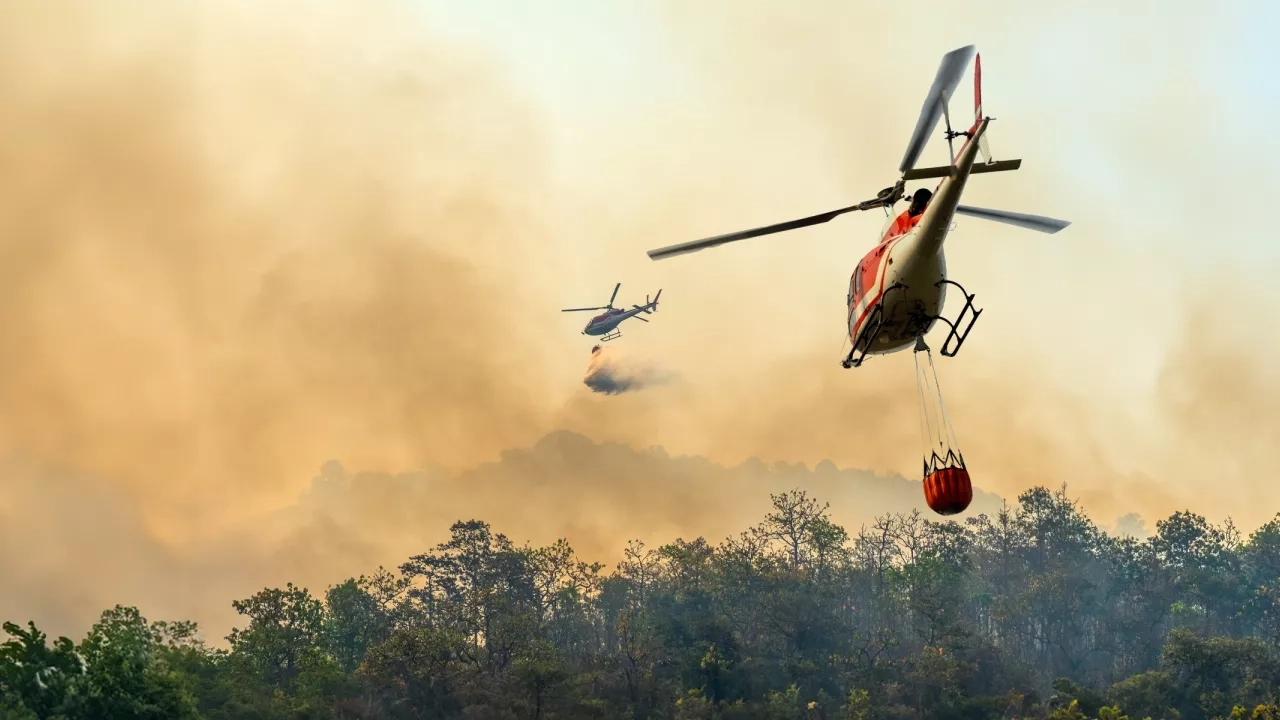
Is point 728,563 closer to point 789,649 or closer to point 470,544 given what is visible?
point 789,649

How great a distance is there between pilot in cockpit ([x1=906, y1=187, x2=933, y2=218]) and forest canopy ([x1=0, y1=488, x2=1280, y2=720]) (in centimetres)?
3383

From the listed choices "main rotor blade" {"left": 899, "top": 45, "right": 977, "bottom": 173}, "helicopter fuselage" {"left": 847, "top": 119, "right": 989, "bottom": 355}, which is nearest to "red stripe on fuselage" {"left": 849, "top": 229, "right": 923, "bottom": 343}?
"helicopter fuselage" {"left": 847, "top": 119, "right": 989, "bottom": 355}

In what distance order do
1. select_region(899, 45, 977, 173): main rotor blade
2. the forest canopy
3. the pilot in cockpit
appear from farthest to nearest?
the forest canopy
the pilot in cockpit
select_region(899, 45, 977, 173): main rotor blade

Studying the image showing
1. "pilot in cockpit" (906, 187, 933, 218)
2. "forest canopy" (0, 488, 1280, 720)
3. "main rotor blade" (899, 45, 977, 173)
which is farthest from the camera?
"forest canopy" (0, 488, 1280, 720)

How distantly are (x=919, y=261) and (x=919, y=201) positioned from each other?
5.13ft

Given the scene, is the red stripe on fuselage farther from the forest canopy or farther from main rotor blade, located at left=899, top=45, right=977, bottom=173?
the forest canopy

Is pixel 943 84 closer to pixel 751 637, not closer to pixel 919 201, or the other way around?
pixel 919 201

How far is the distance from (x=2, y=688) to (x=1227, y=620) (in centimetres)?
8941

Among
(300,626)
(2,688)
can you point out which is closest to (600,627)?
(300,626)

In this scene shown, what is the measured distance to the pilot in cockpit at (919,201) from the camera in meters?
20.5

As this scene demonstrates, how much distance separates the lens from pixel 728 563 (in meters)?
72.9

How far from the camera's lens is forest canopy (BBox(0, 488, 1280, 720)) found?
4894 centimetres

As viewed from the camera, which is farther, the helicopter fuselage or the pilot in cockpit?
the pilot in cockpit

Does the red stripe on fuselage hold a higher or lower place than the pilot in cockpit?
lower
